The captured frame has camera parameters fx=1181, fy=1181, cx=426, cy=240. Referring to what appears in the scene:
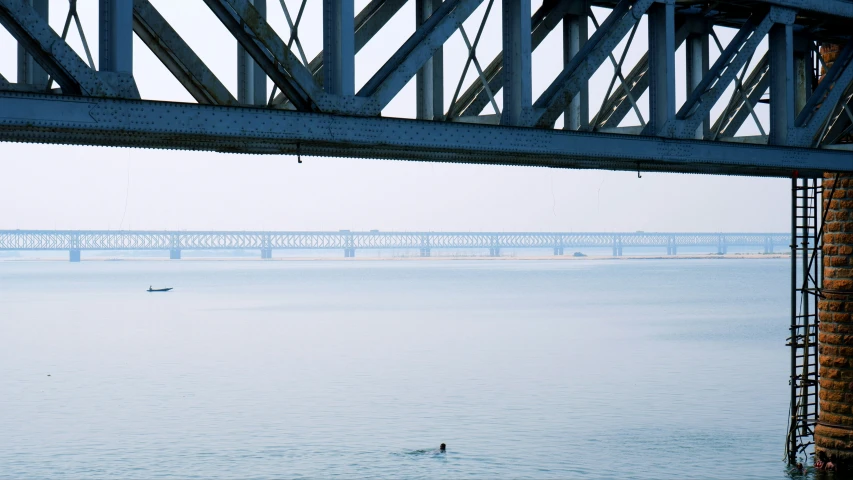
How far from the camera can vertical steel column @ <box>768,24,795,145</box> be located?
757 inches

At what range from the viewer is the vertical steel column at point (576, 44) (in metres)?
19.2

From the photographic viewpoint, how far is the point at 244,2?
43.3ft

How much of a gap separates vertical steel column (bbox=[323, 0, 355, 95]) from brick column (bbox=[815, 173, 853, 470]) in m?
12.0

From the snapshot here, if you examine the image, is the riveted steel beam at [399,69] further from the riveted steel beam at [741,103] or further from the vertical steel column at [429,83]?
the riveted steel beam at [741,103]

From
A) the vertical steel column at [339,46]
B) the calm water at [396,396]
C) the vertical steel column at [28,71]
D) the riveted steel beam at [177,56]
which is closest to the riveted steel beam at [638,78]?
the vertical steel column at [339,46]

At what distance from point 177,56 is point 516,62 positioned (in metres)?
4.85

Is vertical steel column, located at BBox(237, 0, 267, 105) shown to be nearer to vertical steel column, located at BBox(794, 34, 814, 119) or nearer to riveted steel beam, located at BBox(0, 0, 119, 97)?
riveted steel beam, located at BBox(0, 0, 119, 97)

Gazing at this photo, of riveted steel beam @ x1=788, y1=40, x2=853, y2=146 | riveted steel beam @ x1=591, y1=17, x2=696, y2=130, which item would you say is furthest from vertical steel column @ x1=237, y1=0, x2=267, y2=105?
riveted steel beam @ x1=788, y1=40, x2=853, y2=146

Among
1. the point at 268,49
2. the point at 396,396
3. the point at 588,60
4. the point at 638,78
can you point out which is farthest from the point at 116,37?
the point at 396,396

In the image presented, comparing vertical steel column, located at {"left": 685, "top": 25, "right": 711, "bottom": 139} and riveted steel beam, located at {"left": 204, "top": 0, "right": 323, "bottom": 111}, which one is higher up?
vertical steel column, located at {"left": 685, "top": 25, "right": 711, "bottom": 139}

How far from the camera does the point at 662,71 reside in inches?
695

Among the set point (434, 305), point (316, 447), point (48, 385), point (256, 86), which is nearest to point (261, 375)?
point (48, 385)

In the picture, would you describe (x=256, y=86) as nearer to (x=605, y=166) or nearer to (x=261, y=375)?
(x=605, y=166)

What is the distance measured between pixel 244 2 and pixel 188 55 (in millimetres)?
863
